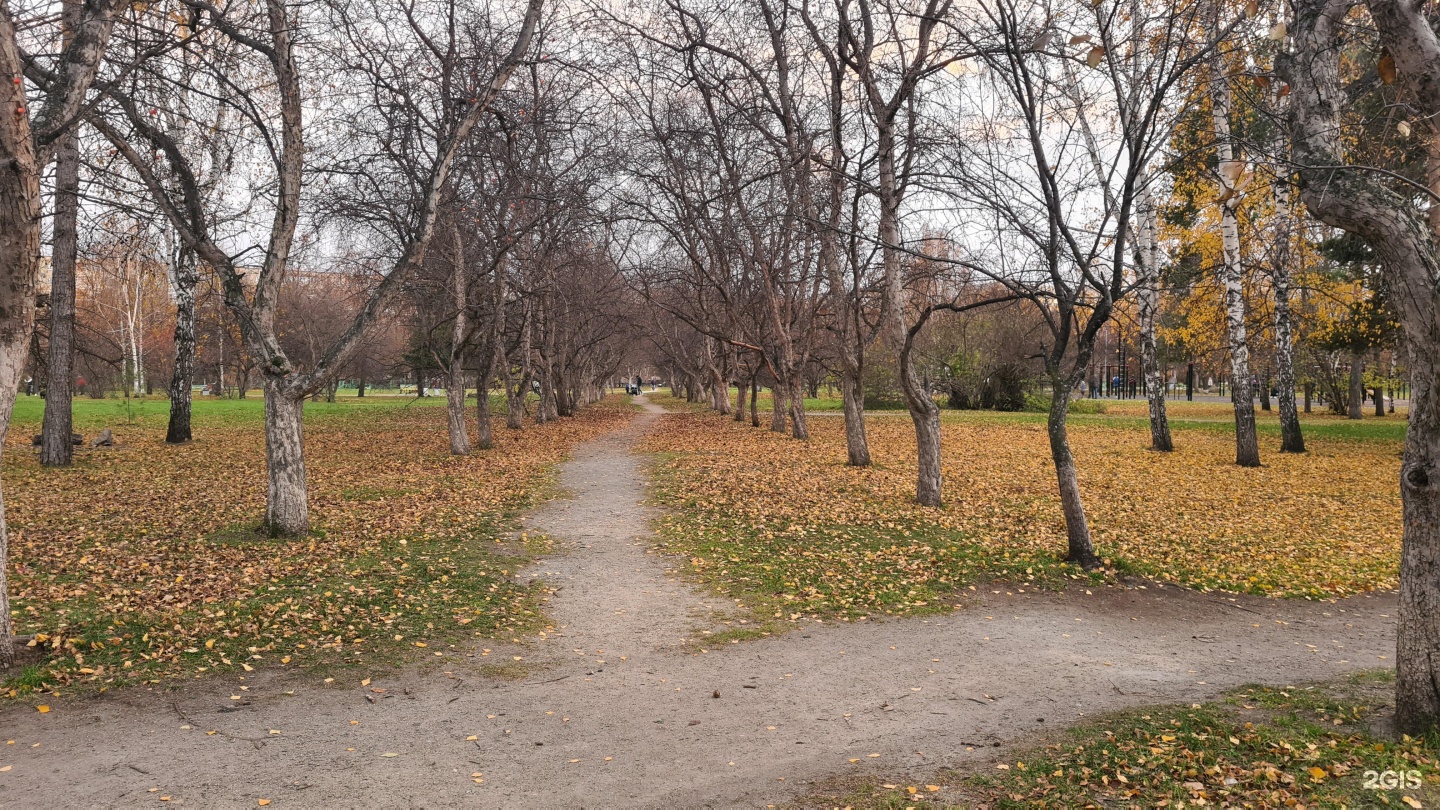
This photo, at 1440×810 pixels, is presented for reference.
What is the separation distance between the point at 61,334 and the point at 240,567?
32.5ft

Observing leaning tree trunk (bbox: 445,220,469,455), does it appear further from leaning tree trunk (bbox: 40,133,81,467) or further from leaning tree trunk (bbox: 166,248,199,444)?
leaning tree trunk (bbox: 40,133,81,467)

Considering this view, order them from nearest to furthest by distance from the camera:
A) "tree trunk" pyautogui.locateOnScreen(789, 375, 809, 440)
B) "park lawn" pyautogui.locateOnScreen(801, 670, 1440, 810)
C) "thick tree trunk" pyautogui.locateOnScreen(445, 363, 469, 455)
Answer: "park lawn" pyautogui.locateOnScreen(801, 670, 1440, 810)
"thick tree trunk" pyautogui.locateOnScreen(445, 363, 469, 455)
"tree trunk" pyautogui.locateOnScreen(789, 375, 809, 440)

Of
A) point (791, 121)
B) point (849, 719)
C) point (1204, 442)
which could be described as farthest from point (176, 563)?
point (1204, 442)

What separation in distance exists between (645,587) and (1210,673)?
4.72 metres

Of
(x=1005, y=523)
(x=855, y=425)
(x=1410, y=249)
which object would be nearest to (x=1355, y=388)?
(x=855, y=425)

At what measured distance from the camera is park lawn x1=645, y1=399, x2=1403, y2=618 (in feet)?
26.5

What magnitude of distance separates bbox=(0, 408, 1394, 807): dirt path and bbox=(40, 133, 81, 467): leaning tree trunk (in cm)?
1216

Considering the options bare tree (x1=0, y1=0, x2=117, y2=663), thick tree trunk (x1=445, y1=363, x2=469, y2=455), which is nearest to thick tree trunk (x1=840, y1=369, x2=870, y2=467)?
thick tree trunk (x1=445, y1=363, x2=469, y2=455)

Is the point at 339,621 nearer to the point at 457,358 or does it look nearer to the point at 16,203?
the point at 16,203

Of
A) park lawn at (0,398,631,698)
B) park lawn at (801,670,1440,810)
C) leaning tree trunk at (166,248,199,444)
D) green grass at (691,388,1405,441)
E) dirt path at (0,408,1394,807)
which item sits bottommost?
dirt path at (0,408,1394,807)

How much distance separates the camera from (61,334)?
14.2 meters

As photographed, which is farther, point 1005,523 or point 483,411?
point 483,411

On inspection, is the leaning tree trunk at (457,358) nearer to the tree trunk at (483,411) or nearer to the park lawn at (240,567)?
the tree trunk at (483,411)

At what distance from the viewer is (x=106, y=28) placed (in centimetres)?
577
